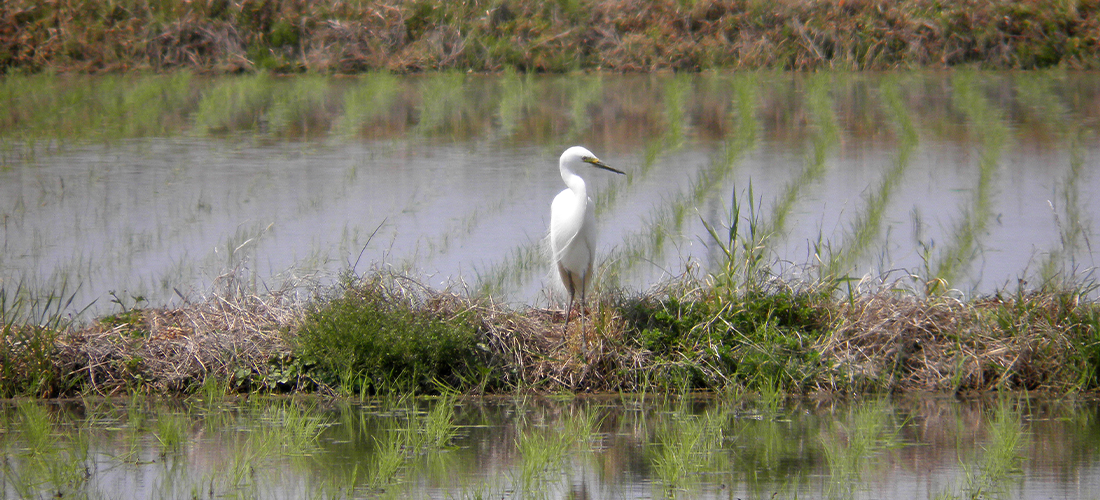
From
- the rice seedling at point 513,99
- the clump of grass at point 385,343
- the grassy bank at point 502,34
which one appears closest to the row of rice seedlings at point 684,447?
the clump of grass at point 385,343

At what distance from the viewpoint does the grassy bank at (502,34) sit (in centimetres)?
1984

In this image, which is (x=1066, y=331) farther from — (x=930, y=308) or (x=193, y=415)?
(x=193, y=415)

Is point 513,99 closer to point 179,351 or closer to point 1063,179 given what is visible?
point 1063,179

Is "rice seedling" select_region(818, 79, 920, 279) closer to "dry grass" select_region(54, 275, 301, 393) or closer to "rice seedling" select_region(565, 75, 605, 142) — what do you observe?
"dry grass" select_region(54, 275, 301, 393)

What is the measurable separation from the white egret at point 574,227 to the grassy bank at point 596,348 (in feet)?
1.69

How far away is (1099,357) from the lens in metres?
5.63

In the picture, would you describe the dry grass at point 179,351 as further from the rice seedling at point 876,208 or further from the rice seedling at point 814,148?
the rice seedling at point 876,208

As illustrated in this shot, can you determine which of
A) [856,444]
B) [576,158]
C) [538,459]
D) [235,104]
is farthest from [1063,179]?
[235,104]

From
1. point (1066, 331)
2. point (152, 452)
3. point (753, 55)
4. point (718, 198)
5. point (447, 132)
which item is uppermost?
point (753, 55)

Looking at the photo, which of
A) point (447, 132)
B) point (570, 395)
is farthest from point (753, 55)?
point (570, 395)

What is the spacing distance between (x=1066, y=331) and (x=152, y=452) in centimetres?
423

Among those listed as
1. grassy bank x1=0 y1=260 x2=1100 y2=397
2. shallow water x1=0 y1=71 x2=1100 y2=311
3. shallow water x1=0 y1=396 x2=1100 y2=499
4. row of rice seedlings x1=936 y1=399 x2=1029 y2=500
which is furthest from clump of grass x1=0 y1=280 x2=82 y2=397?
row of rice seedlings x1=936 y1=399 x2=1029 y2=500

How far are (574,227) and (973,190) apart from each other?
5597mm

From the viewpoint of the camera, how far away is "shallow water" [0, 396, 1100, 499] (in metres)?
4.30
